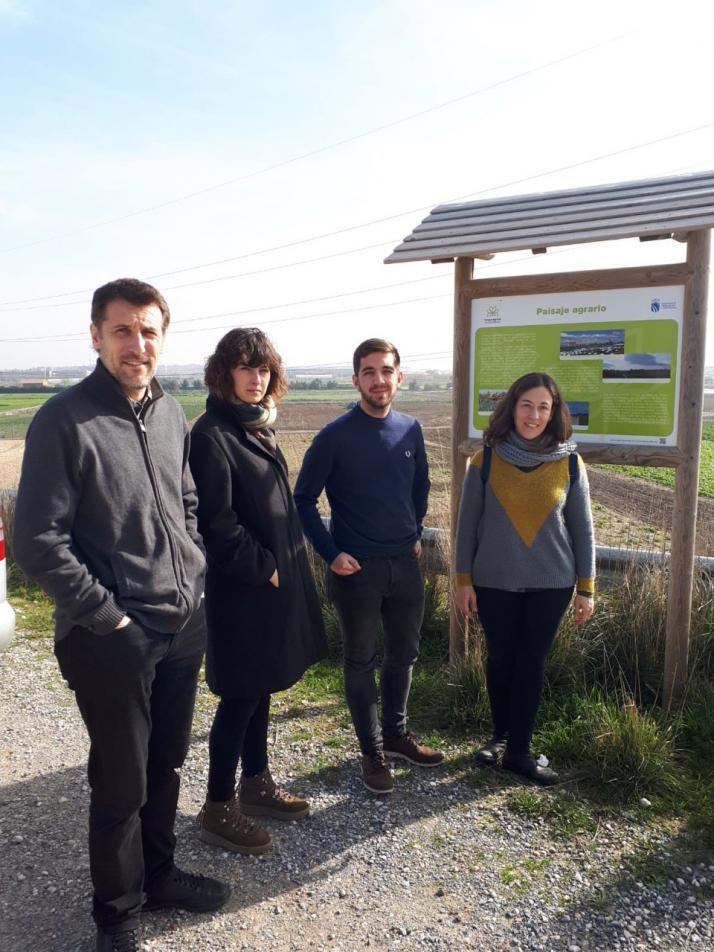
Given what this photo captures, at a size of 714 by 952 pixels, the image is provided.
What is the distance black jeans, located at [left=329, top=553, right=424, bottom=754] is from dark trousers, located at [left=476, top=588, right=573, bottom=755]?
1.22 ft

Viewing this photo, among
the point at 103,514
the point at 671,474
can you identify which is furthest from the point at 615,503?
the point at 103,514

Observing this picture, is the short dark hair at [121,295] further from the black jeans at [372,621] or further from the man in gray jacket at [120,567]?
the black jeans at [372,621]

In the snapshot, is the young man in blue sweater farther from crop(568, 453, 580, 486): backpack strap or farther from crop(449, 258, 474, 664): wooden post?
crop(449, 258, 474, 664): wooden post

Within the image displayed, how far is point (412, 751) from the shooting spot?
3648mm

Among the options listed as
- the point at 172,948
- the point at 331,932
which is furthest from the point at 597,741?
the point at 172,948

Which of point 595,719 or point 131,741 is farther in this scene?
point 595,719

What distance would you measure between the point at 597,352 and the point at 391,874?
9.23 ft

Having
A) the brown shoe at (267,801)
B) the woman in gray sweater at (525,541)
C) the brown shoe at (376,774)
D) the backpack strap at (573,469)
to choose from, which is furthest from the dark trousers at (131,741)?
the backpack strap at (573,469)

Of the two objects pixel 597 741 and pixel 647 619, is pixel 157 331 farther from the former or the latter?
pixel 647 619

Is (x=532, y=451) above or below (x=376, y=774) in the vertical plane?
above

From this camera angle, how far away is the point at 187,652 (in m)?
2.46

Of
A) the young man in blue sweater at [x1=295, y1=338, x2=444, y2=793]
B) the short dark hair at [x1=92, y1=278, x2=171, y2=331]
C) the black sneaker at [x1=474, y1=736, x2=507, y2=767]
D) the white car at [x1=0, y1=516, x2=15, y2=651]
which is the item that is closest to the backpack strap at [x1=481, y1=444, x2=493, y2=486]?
the young man in blue sweater at [x1=295, y1=338, x2=444, y2=793]

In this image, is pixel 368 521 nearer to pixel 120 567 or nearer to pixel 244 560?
pixel 244 560

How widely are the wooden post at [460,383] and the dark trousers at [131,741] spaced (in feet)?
7.29
